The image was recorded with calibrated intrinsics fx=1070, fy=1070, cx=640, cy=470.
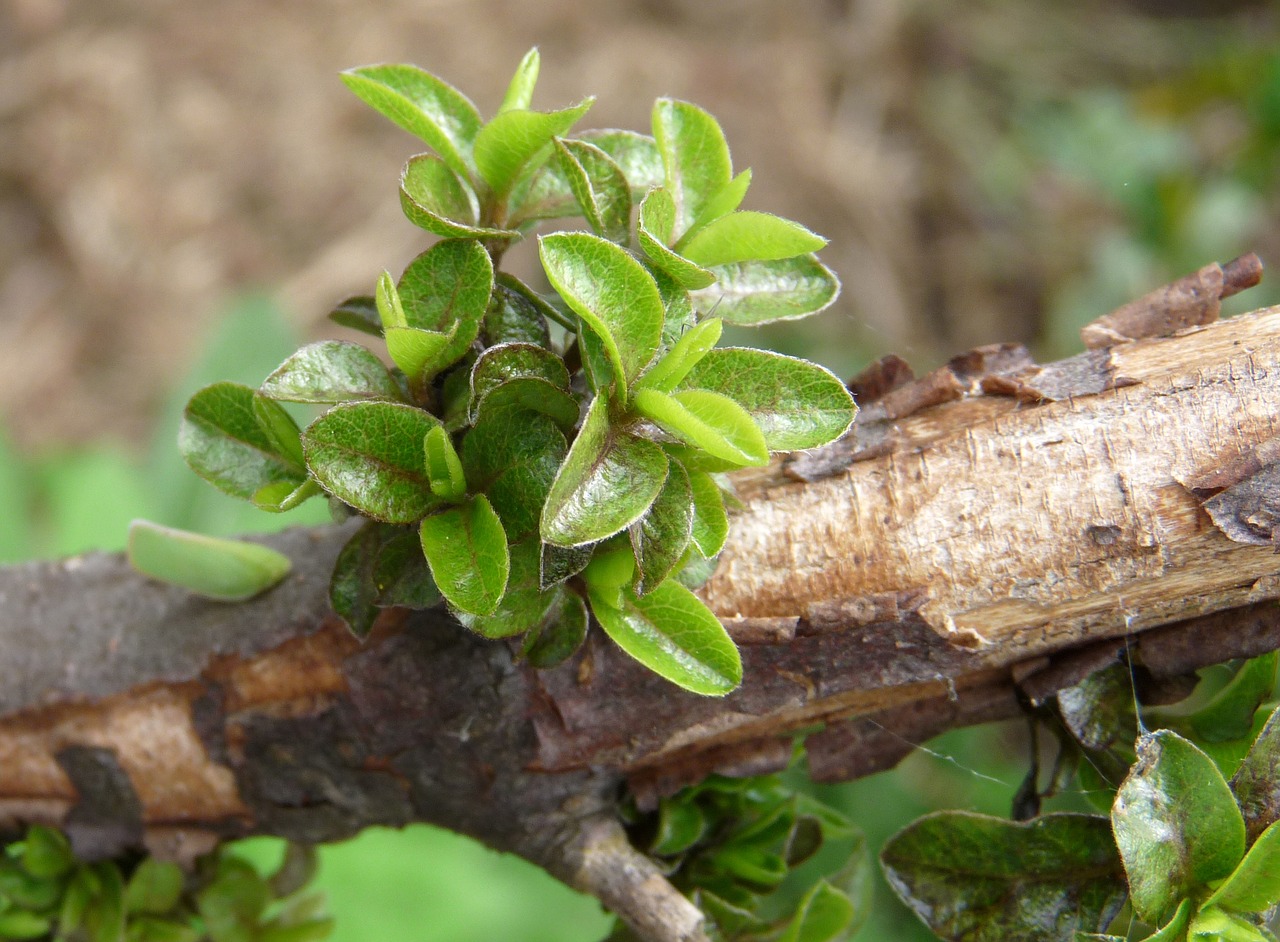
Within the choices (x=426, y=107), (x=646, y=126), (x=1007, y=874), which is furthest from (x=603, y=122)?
(x=1007, y=874)

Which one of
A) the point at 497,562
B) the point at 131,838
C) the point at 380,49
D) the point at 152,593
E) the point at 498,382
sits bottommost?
the point at 131,838

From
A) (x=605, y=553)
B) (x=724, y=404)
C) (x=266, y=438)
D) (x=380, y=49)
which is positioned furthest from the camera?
(x=380, y=49)

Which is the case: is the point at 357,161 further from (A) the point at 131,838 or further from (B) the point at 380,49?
(A) the point at 131,838

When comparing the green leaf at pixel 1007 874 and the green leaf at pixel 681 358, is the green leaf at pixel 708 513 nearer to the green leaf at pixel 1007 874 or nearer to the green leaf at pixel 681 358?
the green leaf at pixel 681 358

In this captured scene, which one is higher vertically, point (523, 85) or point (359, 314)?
point (523, 85)

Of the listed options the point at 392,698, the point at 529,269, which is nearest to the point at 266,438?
the point at 392,698

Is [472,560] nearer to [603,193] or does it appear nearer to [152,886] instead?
[603,193]

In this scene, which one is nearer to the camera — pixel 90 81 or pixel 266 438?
pixel 266 438
